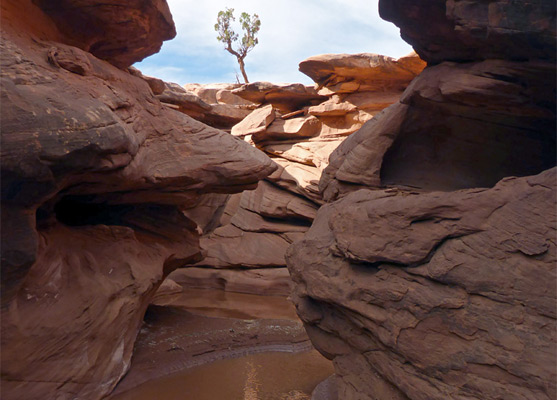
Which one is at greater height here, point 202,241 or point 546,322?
point 546,322

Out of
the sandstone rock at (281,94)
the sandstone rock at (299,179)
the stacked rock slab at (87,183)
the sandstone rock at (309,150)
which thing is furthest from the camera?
the sandstone rock at (281,94)

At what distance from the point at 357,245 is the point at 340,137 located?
931 centimetres

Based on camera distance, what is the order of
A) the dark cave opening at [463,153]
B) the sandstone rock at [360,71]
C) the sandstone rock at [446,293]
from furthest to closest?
the sandstone rock at [360,71], the dark cave opening at [463,153], the sandstone rock at [446,293]

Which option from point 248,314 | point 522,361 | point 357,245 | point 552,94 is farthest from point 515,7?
point 248,314

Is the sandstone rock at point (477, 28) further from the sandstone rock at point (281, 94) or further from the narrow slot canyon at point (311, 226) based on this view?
the sandstone rock at point (281, 94)

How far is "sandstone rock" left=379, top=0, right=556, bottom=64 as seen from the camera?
322 cm

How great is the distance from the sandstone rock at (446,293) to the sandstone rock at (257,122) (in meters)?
9.29

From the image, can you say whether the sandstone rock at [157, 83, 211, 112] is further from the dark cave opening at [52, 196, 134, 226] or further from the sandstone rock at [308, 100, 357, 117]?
the dark cave opening at [52, 196, 134, 226]

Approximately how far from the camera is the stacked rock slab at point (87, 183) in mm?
3191

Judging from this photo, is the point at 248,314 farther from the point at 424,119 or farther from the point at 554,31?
the point at 554,31

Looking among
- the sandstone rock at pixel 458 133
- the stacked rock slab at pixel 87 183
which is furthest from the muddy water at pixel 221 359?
the sandstone rock at pixel 458 133

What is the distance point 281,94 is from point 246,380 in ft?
33.5

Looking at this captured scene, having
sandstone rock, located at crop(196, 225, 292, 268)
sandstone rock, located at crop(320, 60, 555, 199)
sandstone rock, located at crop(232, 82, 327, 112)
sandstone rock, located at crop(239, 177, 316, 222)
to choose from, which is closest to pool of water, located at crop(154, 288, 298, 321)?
sandstone rock, located at crop(196, 225, 292, 268)

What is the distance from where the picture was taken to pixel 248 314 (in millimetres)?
8156
